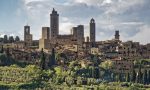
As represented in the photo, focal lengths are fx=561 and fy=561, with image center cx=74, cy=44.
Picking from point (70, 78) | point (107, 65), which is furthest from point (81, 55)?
point (70, 78)

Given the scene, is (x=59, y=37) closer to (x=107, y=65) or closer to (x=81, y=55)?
(x=81, y=55)

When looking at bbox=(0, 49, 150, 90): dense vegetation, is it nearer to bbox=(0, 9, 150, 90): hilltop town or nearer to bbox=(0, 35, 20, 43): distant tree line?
bbox=(0, 9, 150, 90): hilltop town

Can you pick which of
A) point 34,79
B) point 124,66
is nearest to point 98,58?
point 124,66

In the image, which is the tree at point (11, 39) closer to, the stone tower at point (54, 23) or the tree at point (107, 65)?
the stone tower at point (54, 23)

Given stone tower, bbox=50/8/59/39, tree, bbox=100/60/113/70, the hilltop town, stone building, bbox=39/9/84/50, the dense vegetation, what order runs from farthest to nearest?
stone tower, bbox=50/8/59/39, stone building, bbox=39/9/84/50, tree, bbox=100/60/113/70, the hilltop town, the dense vegetation

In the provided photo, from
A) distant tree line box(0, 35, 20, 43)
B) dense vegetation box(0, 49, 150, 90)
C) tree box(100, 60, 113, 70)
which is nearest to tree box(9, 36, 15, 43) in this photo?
distant tree line box(0, 35, 20, 43)

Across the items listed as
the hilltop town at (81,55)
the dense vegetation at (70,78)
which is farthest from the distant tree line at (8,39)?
the dense vegetation at (70,78)

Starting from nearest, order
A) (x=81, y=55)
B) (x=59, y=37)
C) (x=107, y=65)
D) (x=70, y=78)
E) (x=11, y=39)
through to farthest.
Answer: (x=70, y=78)
(x=107, y=65)
(x=81, y=55)
(x=11, y=39)
(x=59, y=37)

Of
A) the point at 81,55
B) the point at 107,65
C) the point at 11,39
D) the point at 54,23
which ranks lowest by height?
the point at 107,65
